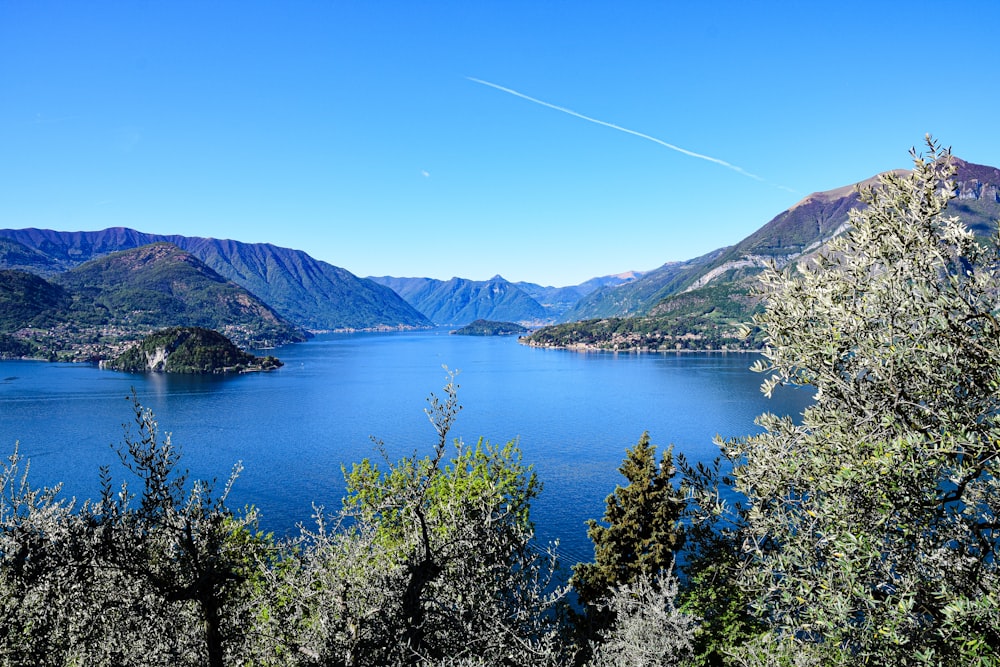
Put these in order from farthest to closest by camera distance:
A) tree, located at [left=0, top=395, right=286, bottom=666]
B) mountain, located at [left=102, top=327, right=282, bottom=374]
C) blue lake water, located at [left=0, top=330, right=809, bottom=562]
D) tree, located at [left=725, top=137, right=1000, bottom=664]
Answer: mountain, located at [left=102, top=327, right=282, bottom=374]
blue lake water, located at [left=0, top=330, right=809, bottom=562]
tree, located at [left=0, top=395, right=286, bottom=666]
tree, located at [left=725, top=137, right=1000, bottom=664]

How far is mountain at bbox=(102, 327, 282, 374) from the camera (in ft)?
609

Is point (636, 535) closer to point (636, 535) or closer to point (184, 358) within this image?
point (636, 535)

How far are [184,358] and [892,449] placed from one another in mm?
215039

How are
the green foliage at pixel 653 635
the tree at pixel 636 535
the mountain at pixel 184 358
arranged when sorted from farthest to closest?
the mountain at pixel 184 358 < the tree at pixel 636 535 < the green foliage at pixel 653 635

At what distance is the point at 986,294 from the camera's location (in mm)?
7562

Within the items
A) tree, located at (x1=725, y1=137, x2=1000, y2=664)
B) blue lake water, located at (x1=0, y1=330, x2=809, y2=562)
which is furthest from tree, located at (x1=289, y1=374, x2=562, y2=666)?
blue lake water, located at (x1=0, y1=330, x2=809, y2=562)

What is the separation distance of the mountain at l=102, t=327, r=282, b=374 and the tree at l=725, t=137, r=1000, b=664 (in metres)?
202

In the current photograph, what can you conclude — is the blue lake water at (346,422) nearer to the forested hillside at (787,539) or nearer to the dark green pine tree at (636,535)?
the dark green pine tree at (636,535)

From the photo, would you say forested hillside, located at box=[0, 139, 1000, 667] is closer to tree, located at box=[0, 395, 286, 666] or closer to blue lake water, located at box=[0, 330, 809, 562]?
tree, located at box=[0, 395, 286, 666]

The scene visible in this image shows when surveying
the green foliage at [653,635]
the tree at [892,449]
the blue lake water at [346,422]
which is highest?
the tree at [892,449]

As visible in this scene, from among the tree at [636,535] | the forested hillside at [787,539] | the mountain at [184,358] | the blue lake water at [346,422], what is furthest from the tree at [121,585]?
the mountain at [184,358]

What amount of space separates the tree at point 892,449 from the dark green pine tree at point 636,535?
23191 millimetres

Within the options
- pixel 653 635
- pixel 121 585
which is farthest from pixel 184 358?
pixel 121 585

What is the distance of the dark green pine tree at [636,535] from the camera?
1198 inches
